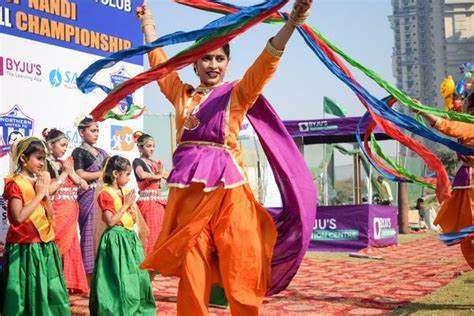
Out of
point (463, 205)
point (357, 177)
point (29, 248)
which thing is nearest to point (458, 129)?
point (463, 205)

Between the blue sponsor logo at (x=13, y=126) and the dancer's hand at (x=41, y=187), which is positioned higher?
the blue sponsor logo at (x=13, y=126)

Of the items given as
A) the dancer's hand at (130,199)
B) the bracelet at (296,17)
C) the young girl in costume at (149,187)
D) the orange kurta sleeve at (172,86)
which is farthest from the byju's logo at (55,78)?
the bracelet at (296,17)

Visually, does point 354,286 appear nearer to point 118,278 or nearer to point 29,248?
point 118,278

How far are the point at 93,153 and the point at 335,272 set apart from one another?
358 centimetres

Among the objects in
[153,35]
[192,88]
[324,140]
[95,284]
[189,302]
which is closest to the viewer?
[189,302]

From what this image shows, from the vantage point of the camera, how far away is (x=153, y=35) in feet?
13.2

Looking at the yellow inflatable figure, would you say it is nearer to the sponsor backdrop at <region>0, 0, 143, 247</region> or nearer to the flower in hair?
the sponsor backdrop at <region>0, 0, 143, 247</region>

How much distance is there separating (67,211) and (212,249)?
3.13m

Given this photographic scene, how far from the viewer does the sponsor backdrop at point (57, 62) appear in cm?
603

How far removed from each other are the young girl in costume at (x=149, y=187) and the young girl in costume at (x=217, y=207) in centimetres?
311

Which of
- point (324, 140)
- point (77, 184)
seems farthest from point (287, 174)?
point (324, 140)

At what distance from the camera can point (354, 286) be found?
7051mm

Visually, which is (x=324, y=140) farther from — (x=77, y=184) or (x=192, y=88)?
(x=192, y=88)

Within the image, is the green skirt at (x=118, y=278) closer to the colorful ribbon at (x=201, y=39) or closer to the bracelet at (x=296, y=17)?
the colorful ribbon at (x=201, y=39)
